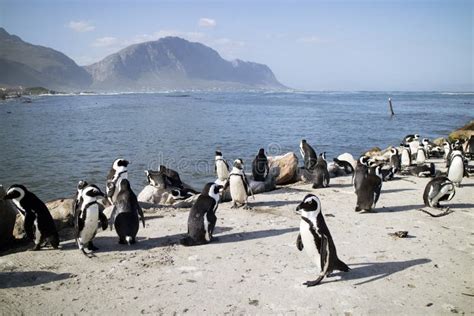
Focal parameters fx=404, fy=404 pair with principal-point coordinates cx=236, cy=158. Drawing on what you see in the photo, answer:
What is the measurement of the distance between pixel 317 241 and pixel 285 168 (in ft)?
25.7

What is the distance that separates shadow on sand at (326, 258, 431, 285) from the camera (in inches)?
228

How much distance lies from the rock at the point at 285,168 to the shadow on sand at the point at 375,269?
7.07 metres

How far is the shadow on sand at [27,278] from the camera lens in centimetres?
576

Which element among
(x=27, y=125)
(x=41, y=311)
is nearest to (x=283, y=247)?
(x=41, y=311)

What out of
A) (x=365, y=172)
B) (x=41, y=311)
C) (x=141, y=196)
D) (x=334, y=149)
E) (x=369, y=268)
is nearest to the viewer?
(x=41, y=311)

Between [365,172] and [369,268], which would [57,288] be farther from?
[365,172]

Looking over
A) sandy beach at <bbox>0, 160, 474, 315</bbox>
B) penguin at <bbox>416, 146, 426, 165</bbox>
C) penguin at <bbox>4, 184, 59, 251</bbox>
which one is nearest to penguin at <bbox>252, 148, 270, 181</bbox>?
sandy beach at <bbox>0, 160, 474, 315</bbox>

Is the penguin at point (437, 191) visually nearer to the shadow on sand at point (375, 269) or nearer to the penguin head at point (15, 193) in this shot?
the shadow on sand at point (375, 269)

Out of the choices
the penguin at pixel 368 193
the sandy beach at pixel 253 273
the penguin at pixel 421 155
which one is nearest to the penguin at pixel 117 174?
the sandy beach at pixel 253 273

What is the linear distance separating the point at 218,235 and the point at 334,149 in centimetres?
1690

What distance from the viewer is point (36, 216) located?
7047 mm

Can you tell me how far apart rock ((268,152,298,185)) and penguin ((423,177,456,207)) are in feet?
15.6

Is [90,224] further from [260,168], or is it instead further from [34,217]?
[260,168]

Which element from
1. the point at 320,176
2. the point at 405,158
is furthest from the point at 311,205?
the point at 405,158
